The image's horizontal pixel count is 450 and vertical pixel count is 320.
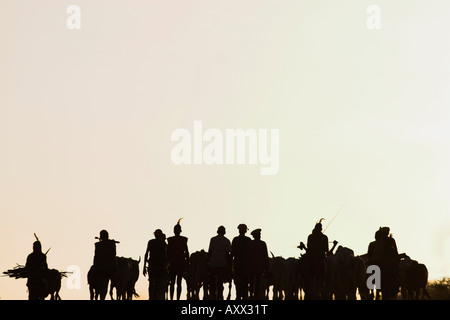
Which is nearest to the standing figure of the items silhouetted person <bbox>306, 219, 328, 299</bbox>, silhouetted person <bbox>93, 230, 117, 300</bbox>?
silhouetted person <bbox>306, 219, 328, 299</bbox>

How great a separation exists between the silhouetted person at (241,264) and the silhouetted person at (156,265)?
1.83 meters

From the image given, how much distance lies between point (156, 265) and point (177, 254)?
2.03 feet

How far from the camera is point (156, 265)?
31.8 meters

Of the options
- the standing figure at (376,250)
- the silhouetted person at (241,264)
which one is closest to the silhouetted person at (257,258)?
the silhouetted person at (241,264)

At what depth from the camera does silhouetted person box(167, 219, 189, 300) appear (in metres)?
31.9

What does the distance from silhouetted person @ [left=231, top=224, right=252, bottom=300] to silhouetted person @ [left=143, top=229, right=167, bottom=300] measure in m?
1.83

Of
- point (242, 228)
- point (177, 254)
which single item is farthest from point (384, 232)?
point (177, 254)

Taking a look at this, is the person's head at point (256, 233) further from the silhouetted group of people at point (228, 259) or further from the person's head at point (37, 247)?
the person's head at point (37, 247)

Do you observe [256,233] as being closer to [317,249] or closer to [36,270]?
[317,249]

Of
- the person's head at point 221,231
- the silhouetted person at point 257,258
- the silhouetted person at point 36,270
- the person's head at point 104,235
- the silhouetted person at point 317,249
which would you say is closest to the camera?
the silhouetted person at point 36,270

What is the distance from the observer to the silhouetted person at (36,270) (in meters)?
31.0
